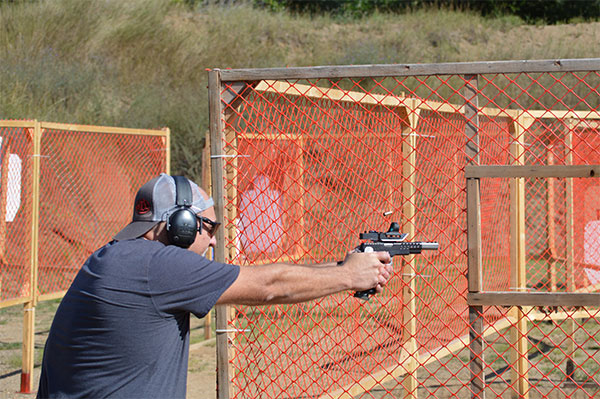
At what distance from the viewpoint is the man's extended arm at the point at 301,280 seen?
2.55m

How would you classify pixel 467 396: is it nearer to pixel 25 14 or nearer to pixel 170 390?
pixel 170 390

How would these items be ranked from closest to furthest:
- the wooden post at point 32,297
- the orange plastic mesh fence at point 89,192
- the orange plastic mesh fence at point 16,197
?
the wooden post at point 32,297 < the orange plastic mesh fence at point 16,197 < the orange plastic mesh fence at point 89,192

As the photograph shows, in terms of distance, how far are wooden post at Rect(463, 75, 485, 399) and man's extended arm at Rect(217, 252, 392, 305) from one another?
62 centimetres

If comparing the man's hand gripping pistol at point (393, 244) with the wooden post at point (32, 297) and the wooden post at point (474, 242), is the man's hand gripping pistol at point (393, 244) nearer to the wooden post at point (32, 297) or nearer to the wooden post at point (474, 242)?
the wooden post at point (474, 242)

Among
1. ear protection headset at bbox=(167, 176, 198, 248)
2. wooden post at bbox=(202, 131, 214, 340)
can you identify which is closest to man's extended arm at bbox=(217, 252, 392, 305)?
ear protection headset at bbox=(167, 176, 198, 248)

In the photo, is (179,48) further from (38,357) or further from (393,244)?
(393,244)

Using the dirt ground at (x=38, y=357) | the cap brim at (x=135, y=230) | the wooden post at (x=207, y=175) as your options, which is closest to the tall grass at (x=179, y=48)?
the dirt ground at (x=38, y=357)

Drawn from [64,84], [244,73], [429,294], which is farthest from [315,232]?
[64,84]

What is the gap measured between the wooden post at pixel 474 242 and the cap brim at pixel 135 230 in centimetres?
153

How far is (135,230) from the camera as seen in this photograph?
261 centimetres

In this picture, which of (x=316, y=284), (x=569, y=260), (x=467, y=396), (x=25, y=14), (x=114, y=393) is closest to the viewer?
(x=114, y=393)

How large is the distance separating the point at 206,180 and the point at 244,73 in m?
4.20

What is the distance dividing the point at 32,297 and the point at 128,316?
430 centimetres

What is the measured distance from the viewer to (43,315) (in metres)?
9.32
